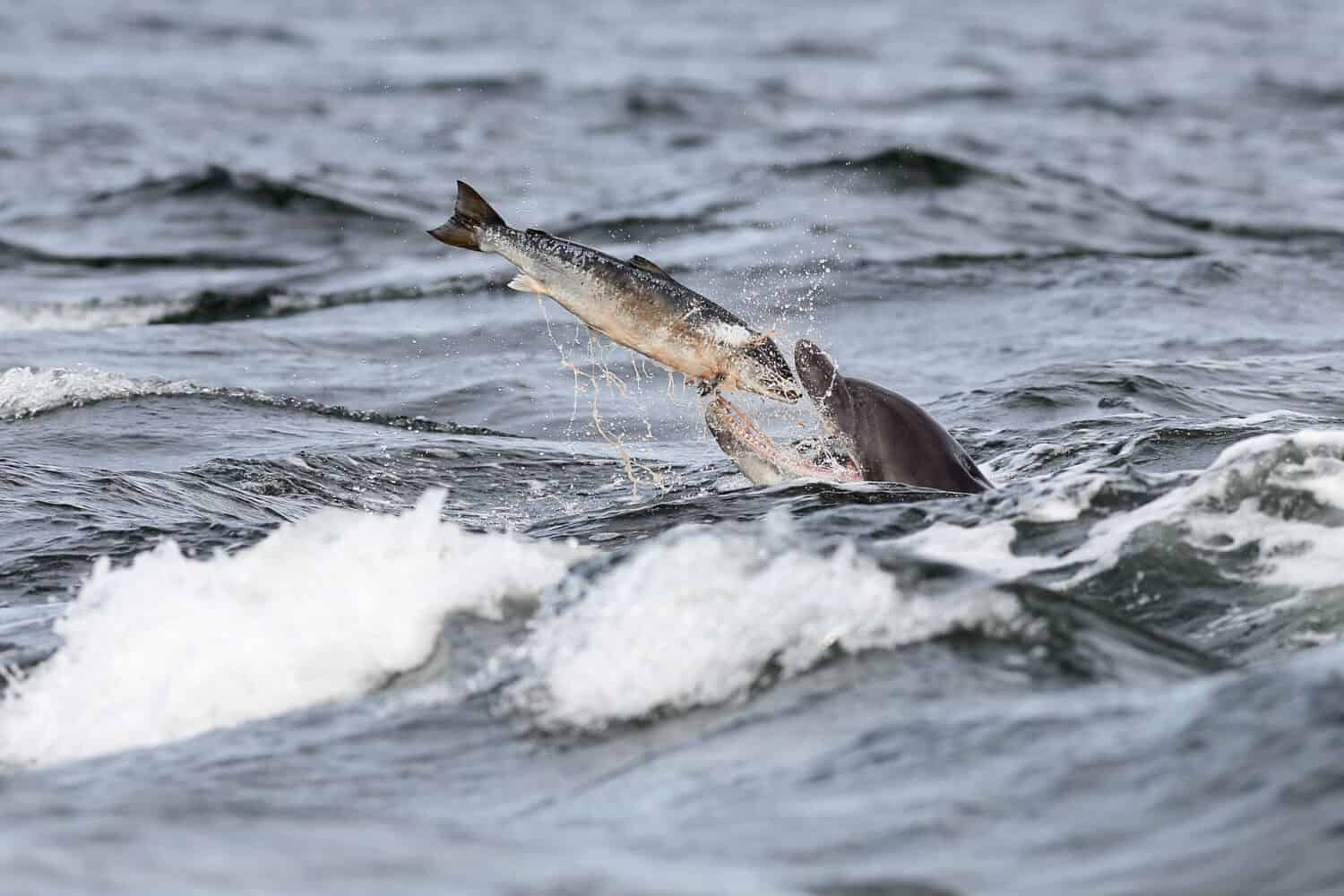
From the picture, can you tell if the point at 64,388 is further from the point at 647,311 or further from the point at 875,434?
the point at 875,434

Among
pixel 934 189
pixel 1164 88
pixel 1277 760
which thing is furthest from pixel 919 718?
pixel 1164 88

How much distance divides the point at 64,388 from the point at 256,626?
210 inches

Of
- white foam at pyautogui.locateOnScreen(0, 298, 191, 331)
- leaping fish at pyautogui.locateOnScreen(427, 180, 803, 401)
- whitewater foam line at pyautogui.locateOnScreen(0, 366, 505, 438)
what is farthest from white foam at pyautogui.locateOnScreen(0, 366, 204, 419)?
leaping fish at pyautogui.locateOnScreen(427, 180, 803, 401)

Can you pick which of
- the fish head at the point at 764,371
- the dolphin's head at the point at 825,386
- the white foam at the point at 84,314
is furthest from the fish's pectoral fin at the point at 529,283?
the white foam at the point at 84,314

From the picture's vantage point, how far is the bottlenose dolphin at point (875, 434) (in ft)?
22.7

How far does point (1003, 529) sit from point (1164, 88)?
24127 mm

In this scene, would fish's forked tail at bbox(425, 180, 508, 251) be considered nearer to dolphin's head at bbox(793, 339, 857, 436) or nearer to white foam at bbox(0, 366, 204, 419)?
dolphin's head at bbox(793, 339, 857, 436)

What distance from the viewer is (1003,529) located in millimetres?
6117

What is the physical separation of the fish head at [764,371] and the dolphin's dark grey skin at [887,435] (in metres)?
0.29

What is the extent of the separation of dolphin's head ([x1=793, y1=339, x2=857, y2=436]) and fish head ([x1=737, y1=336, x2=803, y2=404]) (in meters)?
0.23

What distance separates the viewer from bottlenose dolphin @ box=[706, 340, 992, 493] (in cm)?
693

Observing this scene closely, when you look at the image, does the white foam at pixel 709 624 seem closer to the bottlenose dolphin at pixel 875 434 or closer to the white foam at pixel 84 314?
the bottlenose dolphin at pixel 875 434

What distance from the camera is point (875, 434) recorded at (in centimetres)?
703

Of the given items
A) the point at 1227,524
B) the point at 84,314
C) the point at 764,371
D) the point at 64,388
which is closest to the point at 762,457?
the point at 764,371
